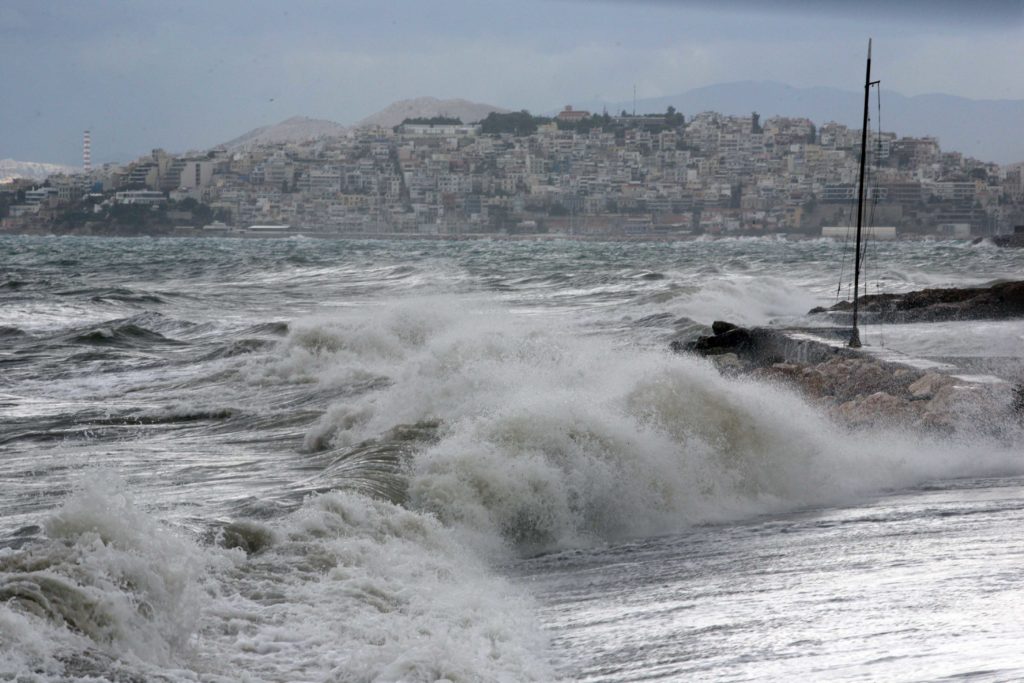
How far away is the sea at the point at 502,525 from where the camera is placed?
4.58 metres

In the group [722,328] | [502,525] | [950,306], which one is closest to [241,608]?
[502,525]

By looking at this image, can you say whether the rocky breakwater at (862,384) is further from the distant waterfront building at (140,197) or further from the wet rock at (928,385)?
the distant waterfront building at (140,197)

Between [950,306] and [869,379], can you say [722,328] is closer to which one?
[950,306]

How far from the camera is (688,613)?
17.8 feet

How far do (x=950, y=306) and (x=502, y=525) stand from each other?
45.2 ft

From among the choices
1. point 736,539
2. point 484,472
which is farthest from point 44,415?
point 736,539

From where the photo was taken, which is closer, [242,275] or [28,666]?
[28,666]

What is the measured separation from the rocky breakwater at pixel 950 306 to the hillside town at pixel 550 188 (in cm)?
9840

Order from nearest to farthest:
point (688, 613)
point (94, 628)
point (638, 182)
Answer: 1. point (94, 628)
2. point (688, 613)
3. point (638, 182)

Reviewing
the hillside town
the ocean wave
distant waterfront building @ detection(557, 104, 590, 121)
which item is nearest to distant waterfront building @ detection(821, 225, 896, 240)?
the hillside town

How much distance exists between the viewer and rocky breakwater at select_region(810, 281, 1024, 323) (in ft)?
59.7

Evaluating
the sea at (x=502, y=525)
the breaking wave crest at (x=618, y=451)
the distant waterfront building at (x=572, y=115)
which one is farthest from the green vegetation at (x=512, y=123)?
the breaking wave crest at (x=618, y=451)

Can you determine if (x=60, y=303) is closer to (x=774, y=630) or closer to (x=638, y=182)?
(x=774, y=630)

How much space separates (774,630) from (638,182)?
146714mm
